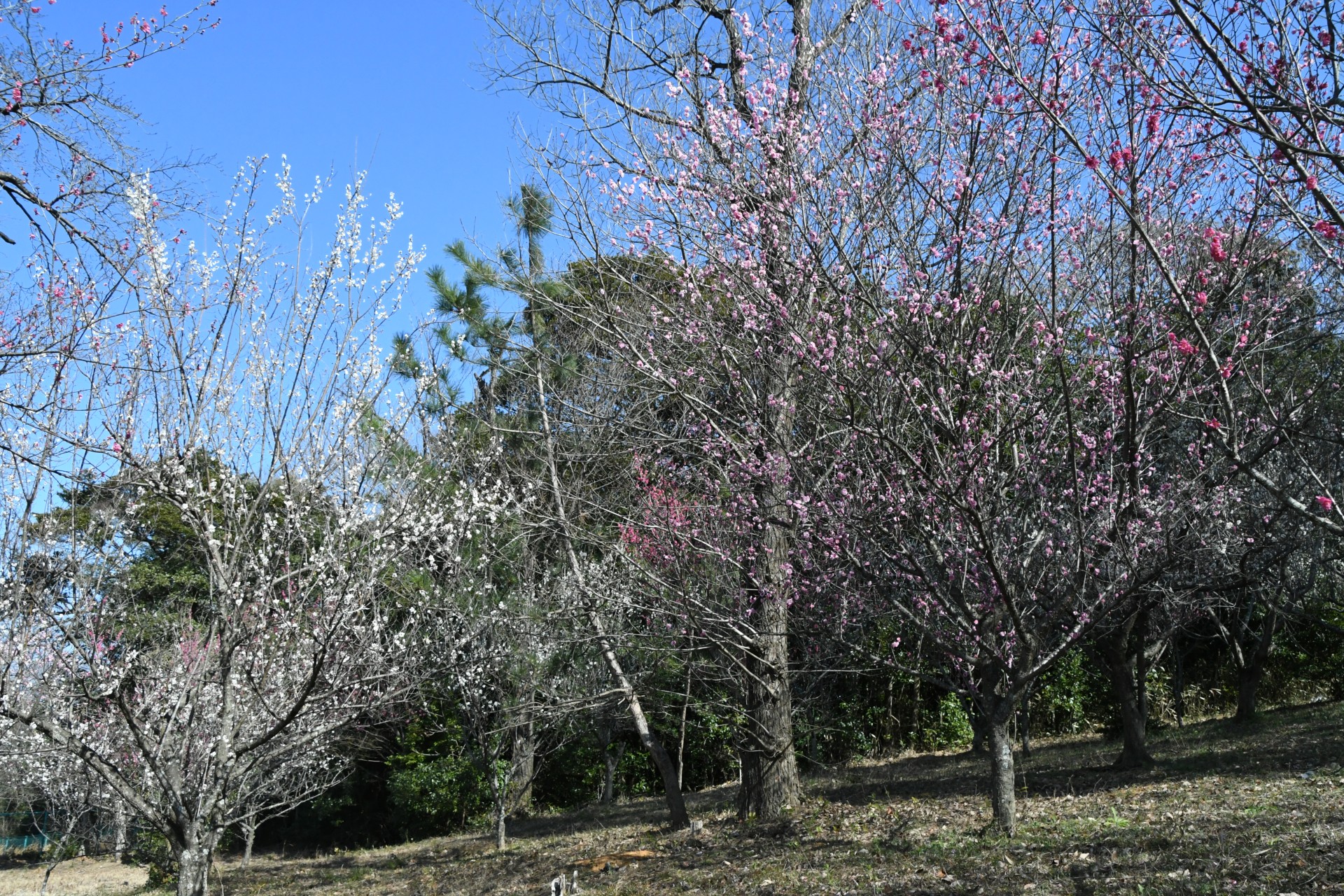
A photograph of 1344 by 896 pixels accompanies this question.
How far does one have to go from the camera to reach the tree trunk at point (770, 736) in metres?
7.53

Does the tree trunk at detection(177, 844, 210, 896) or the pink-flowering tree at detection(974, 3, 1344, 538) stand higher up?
the pink-flowering tree at detection(974, 3, 1344, 538)

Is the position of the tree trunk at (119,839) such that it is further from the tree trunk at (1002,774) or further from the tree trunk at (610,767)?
the tree trunk at (1002,774)

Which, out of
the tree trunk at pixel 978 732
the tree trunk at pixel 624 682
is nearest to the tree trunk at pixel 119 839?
the tree trunk at pixel 624 682

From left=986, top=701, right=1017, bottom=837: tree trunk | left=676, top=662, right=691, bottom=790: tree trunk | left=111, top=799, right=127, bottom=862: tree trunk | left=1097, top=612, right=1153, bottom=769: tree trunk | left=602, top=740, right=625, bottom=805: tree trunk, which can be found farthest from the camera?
left=111, top=799, right=127, bottom=862: tree trunk

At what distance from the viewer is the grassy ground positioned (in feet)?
15.2

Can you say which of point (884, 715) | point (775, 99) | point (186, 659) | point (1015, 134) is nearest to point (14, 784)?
point (186, 659)

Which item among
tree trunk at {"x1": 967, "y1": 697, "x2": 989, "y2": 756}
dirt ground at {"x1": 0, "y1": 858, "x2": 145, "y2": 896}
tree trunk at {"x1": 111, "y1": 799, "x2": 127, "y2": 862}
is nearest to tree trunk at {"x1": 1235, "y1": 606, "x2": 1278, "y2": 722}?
tree trunk at {"x1": 967, "y1": 697, "x2": 989, "y2": 756}

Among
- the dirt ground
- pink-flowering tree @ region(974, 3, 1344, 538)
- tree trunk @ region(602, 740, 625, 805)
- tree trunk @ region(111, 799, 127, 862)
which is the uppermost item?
pink-flowering tree @ region(974, 3, 1344, 538)

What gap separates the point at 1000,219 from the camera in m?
4.70

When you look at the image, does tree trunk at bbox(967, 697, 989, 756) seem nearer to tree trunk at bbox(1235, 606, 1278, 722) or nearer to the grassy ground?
the grassy ground

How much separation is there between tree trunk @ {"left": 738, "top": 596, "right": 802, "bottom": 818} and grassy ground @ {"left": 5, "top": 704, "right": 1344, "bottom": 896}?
0.80ft

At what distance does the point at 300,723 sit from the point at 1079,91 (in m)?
8.67

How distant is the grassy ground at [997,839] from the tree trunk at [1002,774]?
11cm

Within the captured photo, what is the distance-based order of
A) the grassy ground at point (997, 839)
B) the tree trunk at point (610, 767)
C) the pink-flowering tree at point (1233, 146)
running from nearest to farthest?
the pink-flowering tree at point (1233, 146), the grassy ground at point (997, 839), the tree trunk at point (610, 767)
